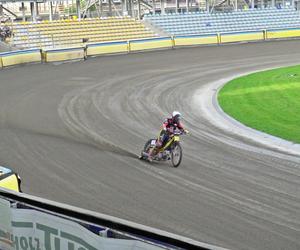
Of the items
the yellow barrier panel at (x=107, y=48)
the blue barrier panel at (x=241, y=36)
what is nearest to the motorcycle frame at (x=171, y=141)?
the yellow barrier panel at (x=107, y=48)

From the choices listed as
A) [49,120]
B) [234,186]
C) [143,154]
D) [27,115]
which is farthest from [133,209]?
[27,115]

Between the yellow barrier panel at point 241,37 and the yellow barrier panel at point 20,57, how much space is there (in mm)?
17504

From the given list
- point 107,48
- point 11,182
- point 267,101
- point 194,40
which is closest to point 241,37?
point 194,40

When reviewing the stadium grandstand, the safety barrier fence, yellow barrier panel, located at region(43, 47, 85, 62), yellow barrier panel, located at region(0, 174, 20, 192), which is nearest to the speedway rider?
yellow barrier panel, located at region(0, 174, 20, 192)

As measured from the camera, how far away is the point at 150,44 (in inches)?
1770

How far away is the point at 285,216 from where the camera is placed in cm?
1014

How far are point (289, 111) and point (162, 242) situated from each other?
15.3 m

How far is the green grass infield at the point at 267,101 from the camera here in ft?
57.9

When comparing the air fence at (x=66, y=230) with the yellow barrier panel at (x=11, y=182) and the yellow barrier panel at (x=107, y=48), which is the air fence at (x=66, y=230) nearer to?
the yellow barrier panel at (x=11, y=182)

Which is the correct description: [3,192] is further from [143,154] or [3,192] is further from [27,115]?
[27,115]

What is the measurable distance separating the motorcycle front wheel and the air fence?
7.07 m

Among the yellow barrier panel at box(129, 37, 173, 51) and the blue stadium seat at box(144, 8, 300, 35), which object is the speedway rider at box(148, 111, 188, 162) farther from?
the blue stadium seat at box(144, 8, 300, 35)

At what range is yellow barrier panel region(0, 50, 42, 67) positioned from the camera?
36.2 meters

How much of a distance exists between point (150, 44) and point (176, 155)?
32.1 m
